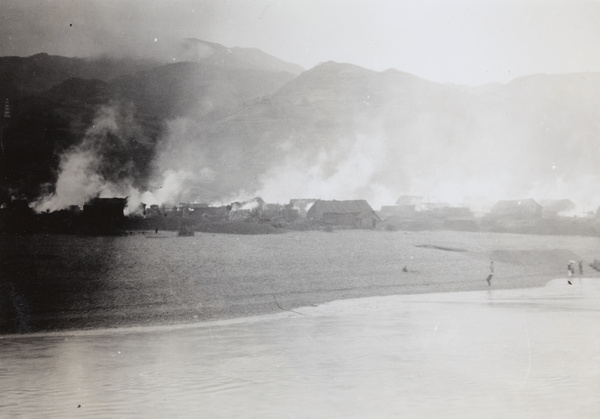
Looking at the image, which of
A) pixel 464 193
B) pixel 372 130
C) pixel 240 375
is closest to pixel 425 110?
pixel 372 130

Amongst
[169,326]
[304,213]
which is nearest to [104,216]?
[169,326]

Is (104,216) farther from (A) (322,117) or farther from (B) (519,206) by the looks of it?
(A) (322,117)

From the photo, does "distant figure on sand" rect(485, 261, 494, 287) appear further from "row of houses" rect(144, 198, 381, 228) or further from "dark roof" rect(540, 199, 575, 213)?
"row of houses" rect(144, 198, 381, 228)

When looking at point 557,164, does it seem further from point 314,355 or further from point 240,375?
point 240,375

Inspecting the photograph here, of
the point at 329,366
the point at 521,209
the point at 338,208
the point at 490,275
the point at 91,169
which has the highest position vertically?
the point at 91,169

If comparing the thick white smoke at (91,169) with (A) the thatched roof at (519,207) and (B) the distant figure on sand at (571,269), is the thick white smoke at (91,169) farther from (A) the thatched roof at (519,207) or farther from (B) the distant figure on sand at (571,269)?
(B) the distant figure on sand at (571,269)
